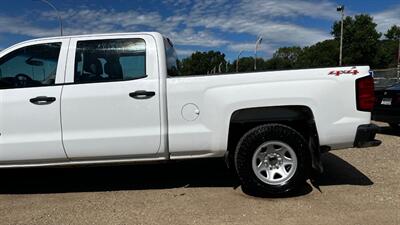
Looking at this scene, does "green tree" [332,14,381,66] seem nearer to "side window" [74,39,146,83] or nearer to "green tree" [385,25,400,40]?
"green tree" [385,25,400,40]

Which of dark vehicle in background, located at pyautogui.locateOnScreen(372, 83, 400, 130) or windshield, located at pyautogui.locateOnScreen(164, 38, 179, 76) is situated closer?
windshield, located at pyautogui.locateOnScreen(164, 38, 179, 76)

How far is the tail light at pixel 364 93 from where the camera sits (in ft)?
17.3

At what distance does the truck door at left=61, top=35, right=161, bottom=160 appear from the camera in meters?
5.32

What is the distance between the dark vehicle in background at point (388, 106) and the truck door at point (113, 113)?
639 centimetres

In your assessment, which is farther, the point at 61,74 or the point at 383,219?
the point at 61,74

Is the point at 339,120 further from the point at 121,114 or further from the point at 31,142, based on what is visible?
the point at 31,142

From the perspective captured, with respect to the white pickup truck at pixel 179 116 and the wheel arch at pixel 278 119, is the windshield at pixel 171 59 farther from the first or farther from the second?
the wheel arch at pixel 278 119

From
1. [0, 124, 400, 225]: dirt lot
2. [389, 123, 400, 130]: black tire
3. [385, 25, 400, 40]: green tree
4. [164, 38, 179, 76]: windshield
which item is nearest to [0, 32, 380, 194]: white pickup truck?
[164, 38, 179, 76]: windshield

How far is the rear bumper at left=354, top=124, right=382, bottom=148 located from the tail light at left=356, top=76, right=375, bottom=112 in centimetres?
21

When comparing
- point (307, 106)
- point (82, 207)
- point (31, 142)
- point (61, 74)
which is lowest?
point (82, 207)

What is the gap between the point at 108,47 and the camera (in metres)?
5.55

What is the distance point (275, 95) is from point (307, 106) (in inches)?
15.5

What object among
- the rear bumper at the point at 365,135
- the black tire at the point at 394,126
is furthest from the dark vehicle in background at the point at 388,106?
the rear bumper at the point at 365,135

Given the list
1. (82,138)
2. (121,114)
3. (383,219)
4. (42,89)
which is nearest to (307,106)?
(383,219)
